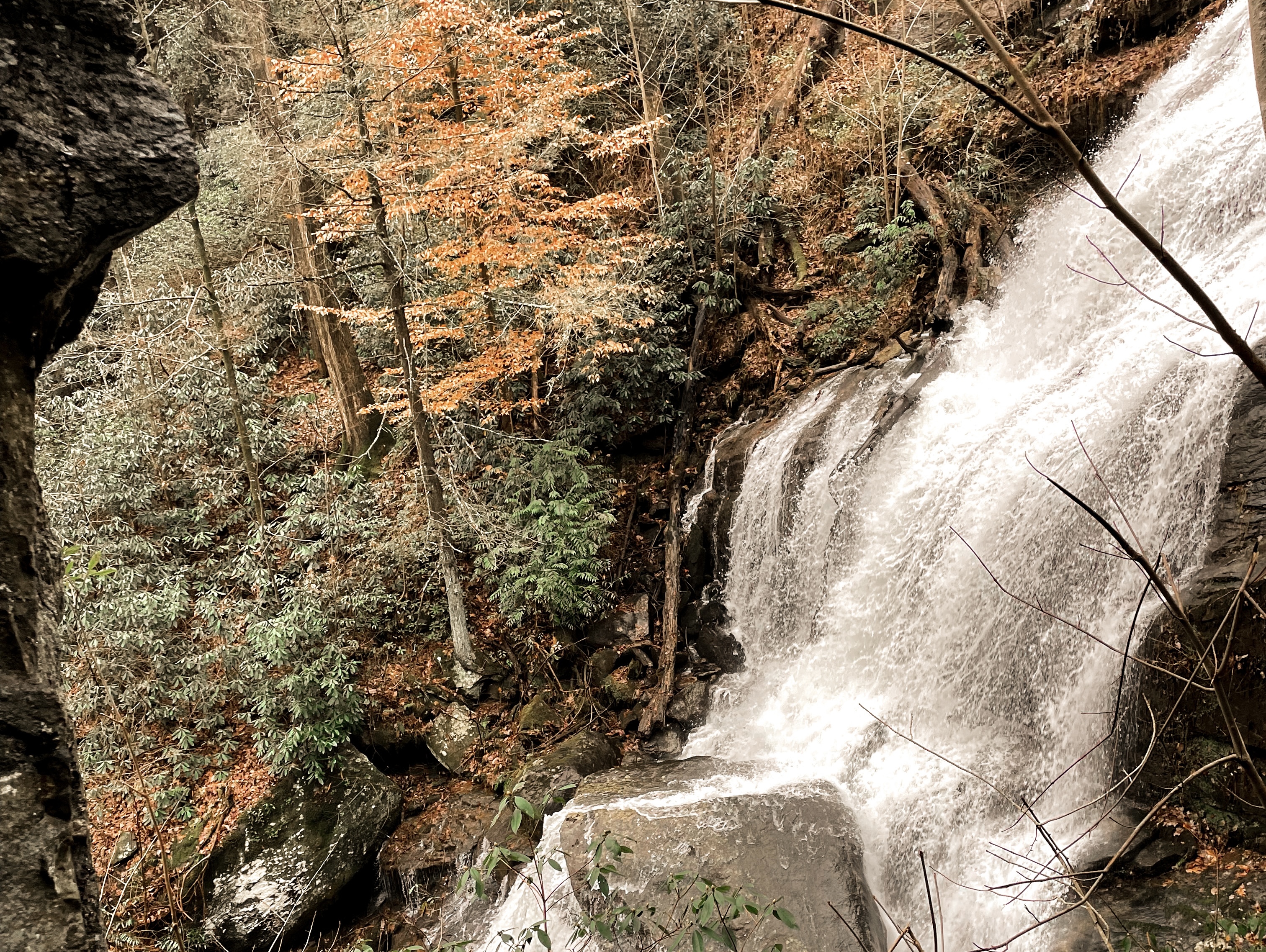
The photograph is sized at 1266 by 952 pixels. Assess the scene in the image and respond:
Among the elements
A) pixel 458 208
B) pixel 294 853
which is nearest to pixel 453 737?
pixel 294 853

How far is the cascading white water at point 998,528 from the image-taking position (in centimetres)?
627

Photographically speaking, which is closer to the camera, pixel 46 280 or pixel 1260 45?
pixel 1260 45

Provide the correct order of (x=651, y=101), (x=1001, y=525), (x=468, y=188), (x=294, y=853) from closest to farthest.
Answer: (x=1001, y=525) < (x=294, y=853) < (x=468, y=188) < (x=651, y=101)

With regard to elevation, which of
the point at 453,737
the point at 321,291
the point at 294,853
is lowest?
the point at 453,737

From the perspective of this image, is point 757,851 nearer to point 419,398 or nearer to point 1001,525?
point 1001,525

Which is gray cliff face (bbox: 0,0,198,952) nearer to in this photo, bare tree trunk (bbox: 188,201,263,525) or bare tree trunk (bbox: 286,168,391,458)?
bare tree trunk (bbox: 188,201,263,525)

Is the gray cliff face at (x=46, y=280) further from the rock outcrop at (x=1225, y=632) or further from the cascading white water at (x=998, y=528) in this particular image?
the rock outcrop at (x=1225, y=632)

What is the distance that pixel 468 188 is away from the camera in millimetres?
8211

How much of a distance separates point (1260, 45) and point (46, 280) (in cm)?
266

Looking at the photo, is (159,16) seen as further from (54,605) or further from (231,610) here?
(54,605)

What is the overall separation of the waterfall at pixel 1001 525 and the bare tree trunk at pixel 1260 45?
15.7 ft

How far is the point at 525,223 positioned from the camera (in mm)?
9406

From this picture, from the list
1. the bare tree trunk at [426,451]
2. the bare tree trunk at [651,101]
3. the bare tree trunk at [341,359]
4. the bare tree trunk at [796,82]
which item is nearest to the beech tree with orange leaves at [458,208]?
the bare tree trunk at [426,451]

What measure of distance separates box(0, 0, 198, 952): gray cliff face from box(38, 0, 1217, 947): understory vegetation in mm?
4651
